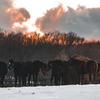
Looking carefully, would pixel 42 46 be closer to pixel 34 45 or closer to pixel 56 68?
pixel 34 45

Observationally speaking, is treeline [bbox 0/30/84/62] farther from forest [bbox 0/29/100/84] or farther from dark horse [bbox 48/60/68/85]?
dark horse [bbox 48/60/68/85]

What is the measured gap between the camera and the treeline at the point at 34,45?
5181 cm

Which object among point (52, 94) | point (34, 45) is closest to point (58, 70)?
point (52, 94)

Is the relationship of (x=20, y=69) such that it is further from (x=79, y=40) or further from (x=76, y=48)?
(x=79, y=40)

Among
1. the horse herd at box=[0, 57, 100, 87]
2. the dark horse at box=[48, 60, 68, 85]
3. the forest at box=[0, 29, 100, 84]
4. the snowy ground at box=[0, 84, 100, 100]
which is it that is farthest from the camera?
the forest at box=[0, 29, 100, 84]

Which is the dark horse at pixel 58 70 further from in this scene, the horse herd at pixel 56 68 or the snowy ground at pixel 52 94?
the snowy ground at pixel 52 94

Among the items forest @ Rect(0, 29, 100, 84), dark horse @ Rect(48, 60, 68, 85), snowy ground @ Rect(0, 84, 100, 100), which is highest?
forest @ Rect(0, 29, 100, 84)

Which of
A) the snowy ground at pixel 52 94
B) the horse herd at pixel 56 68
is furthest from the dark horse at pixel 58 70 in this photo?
the snowy ground at pixel 52 94

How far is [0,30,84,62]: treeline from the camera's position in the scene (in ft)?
170

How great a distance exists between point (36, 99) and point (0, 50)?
4533cm

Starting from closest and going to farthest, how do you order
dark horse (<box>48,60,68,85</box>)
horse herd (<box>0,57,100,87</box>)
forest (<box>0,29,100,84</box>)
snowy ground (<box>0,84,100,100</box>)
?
snowy ground (<box>0,84,100,100</box>), horse herd (<box>0,57,100,87</box>), dark horse (<box>48,60,68,85</box>), forest (<box>0,29,100,84</box>)

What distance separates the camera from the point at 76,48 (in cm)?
4884

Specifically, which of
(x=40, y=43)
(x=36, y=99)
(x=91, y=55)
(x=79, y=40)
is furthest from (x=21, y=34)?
(x=36, y=99)

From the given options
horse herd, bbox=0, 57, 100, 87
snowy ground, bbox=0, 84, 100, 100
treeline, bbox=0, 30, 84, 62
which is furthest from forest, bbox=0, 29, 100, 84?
snowy ground, bbox=0, 84, 100, 100
